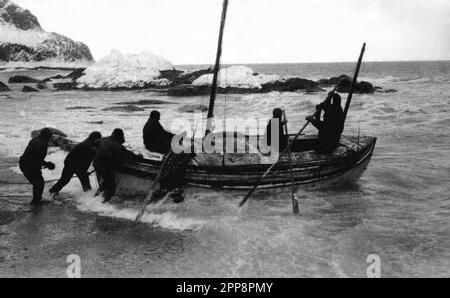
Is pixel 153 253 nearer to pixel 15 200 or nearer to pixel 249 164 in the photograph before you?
pixel 249 164

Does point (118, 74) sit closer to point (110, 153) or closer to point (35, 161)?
point (35, 161)

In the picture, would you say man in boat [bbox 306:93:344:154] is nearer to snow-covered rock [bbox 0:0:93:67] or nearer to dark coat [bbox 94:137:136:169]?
dark coat [bbox 94:137:136:169]

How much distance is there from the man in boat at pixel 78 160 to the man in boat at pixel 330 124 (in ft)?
18.3

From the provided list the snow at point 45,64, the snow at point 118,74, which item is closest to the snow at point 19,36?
the snow at point 45,64

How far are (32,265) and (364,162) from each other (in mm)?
8619

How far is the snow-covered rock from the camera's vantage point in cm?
11881

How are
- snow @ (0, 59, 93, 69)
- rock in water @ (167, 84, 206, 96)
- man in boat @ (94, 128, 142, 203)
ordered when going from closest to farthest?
man in boat @ (94, 128, 142, 203), rock in water @ (167, 84, 206, 96), snow @ (0, 59, 93, 69)

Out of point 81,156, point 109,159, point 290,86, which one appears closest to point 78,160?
point 81,156

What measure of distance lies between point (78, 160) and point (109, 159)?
1.08 m

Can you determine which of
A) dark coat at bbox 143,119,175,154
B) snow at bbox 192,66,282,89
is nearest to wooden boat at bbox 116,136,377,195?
dark coat at bbox 143,119,175,154

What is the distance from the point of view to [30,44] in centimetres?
12425

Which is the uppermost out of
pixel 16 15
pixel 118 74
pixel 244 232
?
pixel 16 15

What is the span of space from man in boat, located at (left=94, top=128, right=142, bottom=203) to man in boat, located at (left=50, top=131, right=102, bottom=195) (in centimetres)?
60

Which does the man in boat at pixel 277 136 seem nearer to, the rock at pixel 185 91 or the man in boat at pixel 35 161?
the man in boat at pixel 35 161
